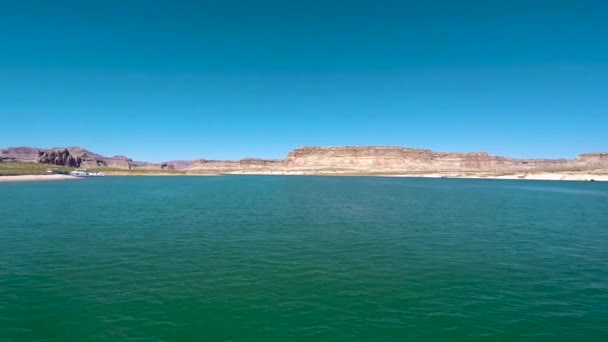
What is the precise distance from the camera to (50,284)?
58.8 feet

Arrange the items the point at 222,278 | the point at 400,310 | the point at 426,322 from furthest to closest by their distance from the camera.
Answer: the point at 222,278, the point at 400,310, the point at 426,322

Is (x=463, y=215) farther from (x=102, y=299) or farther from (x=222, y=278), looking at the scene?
(x=102, y=299)

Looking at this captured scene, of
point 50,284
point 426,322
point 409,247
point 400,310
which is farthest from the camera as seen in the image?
point 409,247

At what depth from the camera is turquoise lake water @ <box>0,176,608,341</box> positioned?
13539 mm

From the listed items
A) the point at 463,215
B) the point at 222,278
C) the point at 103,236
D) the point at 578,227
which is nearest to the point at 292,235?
the point at 222,278

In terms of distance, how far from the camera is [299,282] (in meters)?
18.7

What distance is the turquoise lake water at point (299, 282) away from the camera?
44.4 feet

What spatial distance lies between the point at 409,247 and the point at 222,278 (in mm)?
14384

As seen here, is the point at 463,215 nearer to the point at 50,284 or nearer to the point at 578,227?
the point at 578,227

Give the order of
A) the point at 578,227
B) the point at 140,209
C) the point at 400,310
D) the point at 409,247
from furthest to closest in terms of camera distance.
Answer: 1. the point at 140,209
2. the point at 578,227
3. the point at 409,247
4. the point at 400,310

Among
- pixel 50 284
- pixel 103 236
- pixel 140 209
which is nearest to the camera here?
pixel 50 284

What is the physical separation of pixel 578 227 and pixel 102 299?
4268 cm

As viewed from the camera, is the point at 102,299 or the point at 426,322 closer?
the point at 426,322

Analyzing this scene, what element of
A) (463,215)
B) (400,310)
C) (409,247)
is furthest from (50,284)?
(463,215)
